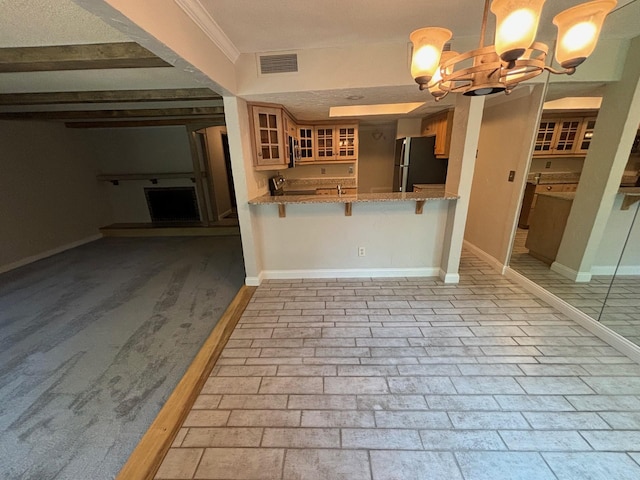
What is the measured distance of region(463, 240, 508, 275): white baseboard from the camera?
3.24 meters

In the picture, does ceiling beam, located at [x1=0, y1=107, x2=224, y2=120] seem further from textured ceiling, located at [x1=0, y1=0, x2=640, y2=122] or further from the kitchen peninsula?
the kitchen peninsula

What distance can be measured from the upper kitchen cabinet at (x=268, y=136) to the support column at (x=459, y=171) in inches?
81.0

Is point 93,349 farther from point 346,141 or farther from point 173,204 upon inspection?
point 346,141

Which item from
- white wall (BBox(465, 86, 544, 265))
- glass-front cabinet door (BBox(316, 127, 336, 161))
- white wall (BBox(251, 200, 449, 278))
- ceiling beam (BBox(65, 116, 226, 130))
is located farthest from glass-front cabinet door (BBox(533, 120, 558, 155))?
ceiling beam (BBox(65, 116, 226, 130))

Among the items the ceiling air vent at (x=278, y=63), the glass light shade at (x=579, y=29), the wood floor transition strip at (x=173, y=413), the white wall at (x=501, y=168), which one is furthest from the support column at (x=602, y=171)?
the wood floor transition strip at (x=173, y=413)

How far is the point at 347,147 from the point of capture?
17.1 feet

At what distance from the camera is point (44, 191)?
14.6 ft

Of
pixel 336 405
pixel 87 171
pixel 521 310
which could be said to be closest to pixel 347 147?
pixel 521 310

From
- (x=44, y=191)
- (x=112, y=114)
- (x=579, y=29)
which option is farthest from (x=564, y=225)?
(x=44, y=191)

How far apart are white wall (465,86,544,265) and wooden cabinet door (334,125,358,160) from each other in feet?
7.54

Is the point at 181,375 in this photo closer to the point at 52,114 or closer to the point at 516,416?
the point at 516,416

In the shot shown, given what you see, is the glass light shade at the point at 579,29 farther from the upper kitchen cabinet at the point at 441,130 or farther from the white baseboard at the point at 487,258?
the upper kitchen cabinet at the point at 441,130

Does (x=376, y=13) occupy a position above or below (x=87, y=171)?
A: above

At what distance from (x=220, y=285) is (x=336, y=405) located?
2213mm
